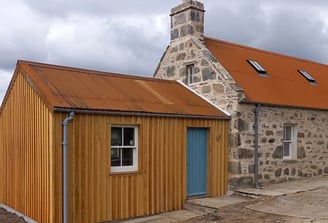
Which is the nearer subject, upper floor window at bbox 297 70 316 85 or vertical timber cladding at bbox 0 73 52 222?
vertical timber cladding at bbox 0 73 52 222

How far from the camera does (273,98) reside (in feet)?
46.6

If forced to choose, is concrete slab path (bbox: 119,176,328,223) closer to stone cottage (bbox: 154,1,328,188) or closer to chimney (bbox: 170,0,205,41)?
stone cottage (bbox: 154,1,328,188)

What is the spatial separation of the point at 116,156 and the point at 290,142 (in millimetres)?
7373

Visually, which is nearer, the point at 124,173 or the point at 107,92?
the point at 124,173

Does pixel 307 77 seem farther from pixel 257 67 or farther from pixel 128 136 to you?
pixel 128 136

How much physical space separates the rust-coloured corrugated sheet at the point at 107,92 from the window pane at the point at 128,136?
641 mm

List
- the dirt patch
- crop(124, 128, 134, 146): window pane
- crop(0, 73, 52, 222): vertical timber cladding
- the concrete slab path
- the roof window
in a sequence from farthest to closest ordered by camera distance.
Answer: the roof window < crop(124, 128, 134, 146): window pane < the dirt patch < the concrete slab path < crop(0, 73, 52, 222): vertical timber cladding

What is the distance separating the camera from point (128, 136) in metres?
11.0

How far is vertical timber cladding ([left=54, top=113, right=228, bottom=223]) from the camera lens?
9.74m

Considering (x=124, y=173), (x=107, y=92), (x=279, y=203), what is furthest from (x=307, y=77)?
(x=124, y=173)

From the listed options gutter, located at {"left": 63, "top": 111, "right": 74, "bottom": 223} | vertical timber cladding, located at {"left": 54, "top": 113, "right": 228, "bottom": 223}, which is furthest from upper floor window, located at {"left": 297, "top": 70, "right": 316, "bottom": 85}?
gutter, located at {"left": 63, "top": 111, "right": 74, "bottom": 223}

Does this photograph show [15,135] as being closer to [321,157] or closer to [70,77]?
[70,77]

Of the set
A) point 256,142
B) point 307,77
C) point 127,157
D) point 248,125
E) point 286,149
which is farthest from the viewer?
point 307,77

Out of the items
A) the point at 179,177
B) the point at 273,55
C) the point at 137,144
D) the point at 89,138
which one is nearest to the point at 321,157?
the point at 273,55
